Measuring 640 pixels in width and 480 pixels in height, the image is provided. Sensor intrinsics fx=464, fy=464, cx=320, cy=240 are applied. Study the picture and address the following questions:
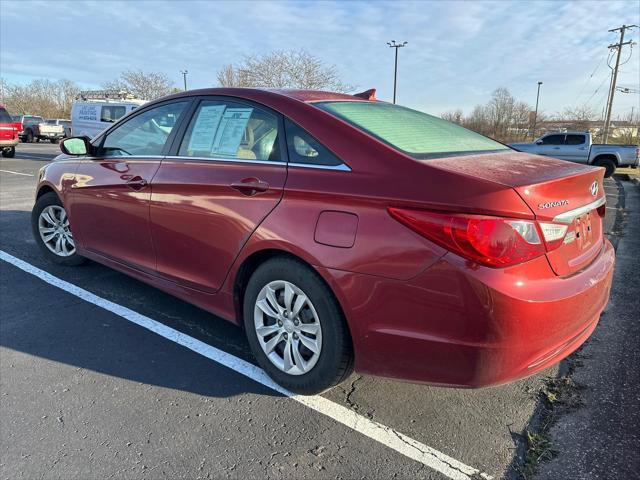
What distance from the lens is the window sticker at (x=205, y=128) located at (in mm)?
2973

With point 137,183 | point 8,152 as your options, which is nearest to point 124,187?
point 137,183

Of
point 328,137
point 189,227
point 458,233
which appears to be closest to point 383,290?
point 458,233

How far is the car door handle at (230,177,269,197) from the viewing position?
8.22 ft

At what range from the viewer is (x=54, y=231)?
178 inches

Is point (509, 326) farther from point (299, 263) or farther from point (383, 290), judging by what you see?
point (299, 263)

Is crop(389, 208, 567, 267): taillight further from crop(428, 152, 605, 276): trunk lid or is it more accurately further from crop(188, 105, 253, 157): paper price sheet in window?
crop(188, 105, 253, 157): paper price sheet in window

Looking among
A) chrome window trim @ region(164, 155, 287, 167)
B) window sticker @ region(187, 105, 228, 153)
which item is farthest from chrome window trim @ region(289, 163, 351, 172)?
window sticker @ region(187, 105, 228, 153)

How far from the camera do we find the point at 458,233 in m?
1.88

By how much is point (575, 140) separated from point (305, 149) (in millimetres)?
20036

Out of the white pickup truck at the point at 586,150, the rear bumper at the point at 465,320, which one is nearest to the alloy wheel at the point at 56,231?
the rear bumper at the point at 465,320

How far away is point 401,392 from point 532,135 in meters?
58.0

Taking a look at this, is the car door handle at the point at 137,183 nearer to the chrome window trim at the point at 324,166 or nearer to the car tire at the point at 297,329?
the car tire at the point at 297,329

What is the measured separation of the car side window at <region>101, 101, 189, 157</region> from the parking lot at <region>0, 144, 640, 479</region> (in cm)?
126

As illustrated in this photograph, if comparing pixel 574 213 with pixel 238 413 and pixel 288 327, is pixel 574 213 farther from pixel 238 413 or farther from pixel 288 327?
pixel 238 413
